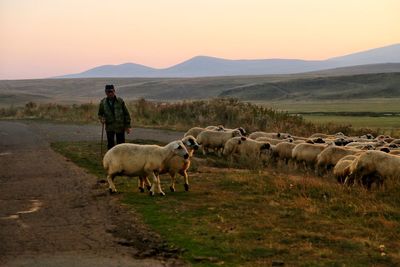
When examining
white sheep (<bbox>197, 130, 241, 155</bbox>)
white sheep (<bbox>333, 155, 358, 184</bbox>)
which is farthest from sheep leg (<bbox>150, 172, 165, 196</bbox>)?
white sheep (<bbox>197, 130, 241, 155</bbox>)

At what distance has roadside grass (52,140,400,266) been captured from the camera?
853 centimetres

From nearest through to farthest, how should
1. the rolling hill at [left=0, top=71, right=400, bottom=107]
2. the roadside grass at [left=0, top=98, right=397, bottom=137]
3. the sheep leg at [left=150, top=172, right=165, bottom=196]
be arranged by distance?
the sheep leg at [left=150, top=172, right=165, bottom=196] → the roadside grass at [left=0, top=98, right=397, bottom=137] → the rolling hill at [left=0, top=71, right=400, bottom=107]

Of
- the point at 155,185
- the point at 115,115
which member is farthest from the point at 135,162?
the point at 115,115

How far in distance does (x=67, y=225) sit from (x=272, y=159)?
444 inches

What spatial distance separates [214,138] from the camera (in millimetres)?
23406

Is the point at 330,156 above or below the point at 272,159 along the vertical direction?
above

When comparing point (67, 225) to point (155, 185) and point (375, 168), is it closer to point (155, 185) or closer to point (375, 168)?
point (155, 185)

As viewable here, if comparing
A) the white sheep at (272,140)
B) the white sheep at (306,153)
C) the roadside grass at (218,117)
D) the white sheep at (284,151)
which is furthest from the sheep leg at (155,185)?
the roadside grass at (218,117)

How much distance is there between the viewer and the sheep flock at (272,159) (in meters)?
13.4

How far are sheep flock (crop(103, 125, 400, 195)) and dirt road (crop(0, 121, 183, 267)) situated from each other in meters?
1.02

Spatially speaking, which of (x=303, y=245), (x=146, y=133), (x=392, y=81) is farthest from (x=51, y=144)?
(x=392, y=81)

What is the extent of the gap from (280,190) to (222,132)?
10034mm

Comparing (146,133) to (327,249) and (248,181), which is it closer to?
(248,181)

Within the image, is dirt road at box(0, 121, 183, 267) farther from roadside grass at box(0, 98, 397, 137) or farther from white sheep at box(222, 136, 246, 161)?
roadside grass at box(0, 98, 397, 137)
